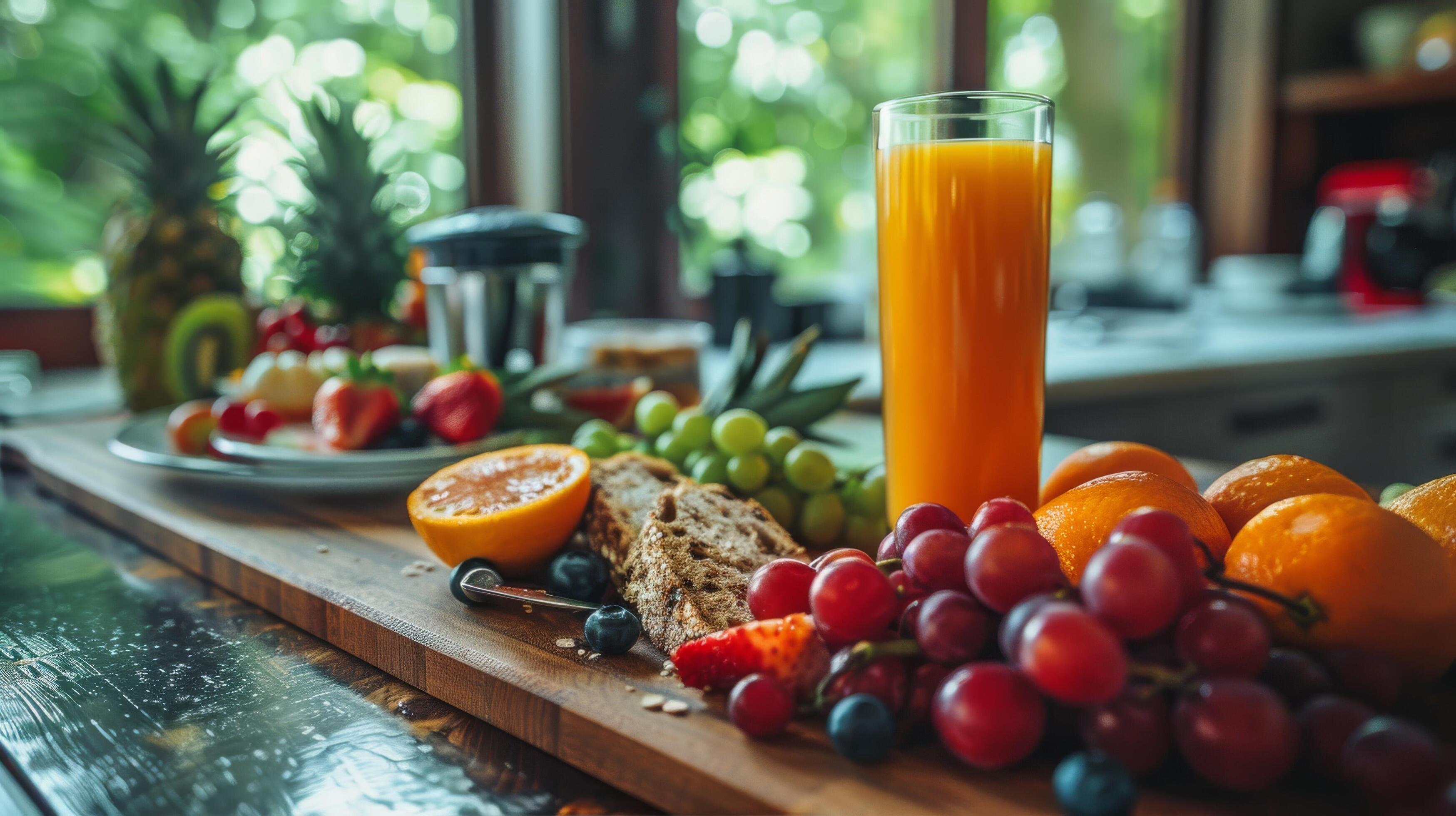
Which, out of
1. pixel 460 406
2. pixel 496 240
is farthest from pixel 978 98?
pixel 496 240

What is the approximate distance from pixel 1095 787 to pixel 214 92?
214 centimetres

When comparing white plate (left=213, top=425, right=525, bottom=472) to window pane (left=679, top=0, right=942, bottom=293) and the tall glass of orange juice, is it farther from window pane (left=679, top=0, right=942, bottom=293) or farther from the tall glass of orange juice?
window pane (left=679, top=0, right=942, bottom=293)

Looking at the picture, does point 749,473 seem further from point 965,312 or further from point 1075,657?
point 1075,657

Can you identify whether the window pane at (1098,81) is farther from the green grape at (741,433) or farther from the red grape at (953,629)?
the red grape at (953,629)

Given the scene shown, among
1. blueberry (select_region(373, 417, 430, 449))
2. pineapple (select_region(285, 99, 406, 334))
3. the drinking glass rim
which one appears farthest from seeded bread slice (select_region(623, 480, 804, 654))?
pineapple (select_region(285, 99, 406, 334))

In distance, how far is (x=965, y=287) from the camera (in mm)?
756

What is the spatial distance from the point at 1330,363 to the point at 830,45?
5.01 ft

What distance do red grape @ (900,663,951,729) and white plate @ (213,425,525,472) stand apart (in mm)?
656

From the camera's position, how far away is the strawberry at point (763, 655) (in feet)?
1.66

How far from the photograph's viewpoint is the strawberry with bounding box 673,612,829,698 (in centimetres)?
50

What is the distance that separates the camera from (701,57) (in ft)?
7.95

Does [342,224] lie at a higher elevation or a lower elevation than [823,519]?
higher

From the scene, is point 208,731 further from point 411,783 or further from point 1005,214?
point 1005,214

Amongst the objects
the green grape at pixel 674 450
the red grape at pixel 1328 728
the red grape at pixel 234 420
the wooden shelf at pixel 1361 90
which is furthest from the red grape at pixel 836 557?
the wooden shelf at pixel 1361 90
